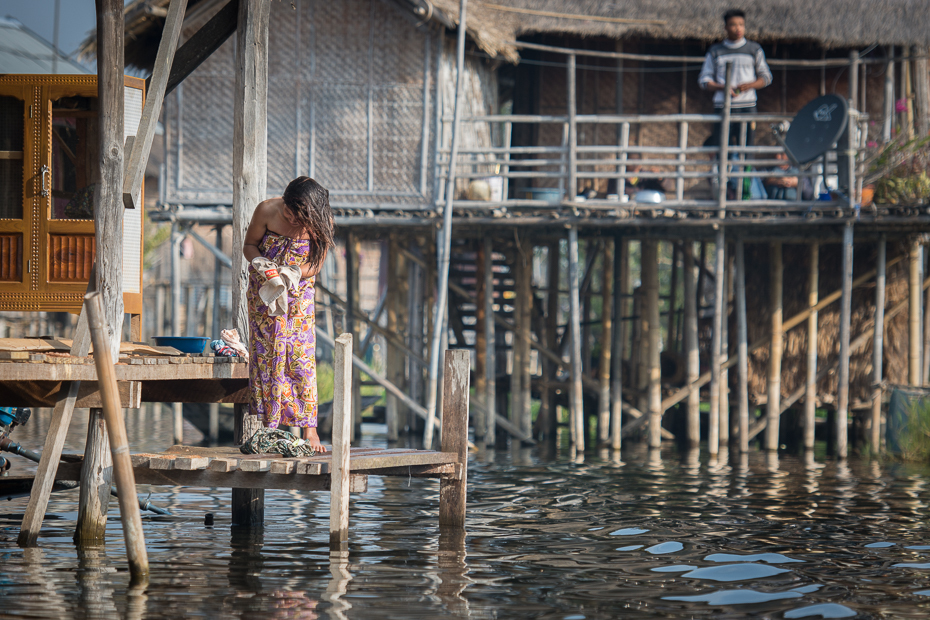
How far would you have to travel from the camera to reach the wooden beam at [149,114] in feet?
19.2

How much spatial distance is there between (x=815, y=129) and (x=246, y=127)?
678cm

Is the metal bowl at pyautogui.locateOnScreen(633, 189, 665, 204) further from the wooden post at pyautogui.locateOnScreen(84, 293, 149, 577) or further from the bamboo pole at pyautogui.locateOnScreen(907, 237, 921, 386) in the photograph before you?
the wooden post at pyautogui.locateOnScreen(84, 293, 149, 577)

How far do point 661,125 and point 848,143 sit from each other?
2448 millimetres

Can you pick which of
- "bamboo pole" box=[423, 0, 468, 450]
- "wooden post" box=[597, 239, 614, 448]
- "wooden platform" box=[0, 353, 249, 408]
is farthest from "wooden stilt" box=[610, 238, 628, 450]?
"wooden platform" box=[0, 353, 249, 408]

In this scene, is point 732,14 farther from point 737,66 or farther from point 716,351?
point 716,351

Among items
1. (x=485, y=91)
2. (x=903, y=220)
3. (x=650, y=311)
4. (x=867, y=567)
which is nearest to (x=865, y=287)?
(x=903, y=220)

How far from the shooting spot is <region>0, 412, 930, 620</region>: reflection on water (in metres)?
4.70

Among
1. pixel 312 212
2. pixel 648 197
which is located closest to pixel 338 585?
pixel 312 212

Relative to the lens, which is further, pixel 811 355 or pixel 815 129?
pixel 811 355

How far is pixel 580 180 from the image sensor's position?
13.5 metres

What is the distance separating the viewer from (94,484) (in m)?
5.79

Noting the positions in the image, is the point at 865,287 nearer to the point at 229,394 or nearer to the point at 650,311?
the point at 650,311

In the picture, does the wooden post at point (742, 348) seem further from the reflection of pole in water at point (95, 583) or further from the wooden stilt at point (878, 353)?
the reflection of pole in water at point (95, 583)

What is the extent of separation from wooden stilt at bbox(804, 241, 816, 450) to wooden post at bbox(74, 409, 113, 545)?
28.5 feet
